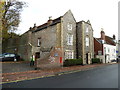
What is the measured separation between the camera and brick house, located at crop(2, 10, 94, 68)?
19.4 m

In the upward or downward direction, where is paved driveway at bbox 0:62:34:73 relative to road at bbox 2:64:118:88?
downward

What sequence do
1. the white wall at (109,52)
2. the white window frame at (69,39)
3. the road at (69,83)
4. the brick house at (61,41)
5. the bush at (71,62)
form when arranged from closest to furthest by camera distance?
the road at (69,83) < the brick house at (61,41) < the bush at (71,62) < the white window frame at (69,39) < the white wall at (109,52)

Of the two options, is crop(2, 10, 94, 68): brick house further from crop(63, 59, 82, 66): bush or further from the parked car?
the parked car

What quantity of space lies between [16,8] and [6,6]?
6.85 feet

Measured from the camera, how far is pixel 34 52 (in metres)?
21.2

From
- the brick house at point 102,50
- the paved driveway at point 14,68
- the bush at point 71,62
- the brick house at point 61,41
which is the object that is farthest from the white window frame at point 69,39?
the brick house at point 102,50

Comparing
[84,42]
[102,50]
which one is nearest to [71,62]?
[84,42]

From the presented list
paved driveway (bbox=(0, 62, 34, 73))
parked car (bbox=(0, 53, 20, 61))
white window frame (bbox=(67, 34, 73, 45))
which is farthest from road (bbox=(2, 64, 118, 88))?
parked car (bbox=(0, 53, 20, 61))

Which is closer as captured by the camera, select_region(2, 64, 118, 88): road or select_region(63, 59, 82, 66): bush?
select_region(2, 64, 118, 88): road

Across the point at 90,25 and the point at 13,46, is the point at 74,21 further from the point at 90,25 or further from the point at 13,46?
the point at 13,46

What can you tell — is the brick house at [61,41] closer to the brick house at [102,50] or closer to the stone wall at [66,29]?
the stone wall at [66,29]

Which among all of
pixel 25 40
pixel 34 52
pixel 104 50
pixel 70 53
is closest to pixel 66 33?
pixel 70 53

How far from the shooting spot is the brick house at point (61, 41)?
19364 mm

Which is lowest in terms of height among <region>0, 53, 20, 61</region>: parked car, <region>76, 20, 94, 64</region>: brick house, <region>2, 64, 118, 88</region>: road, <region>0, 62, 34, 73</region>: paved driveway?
<region>0, 62, 34, 73</region>: paved driveway
